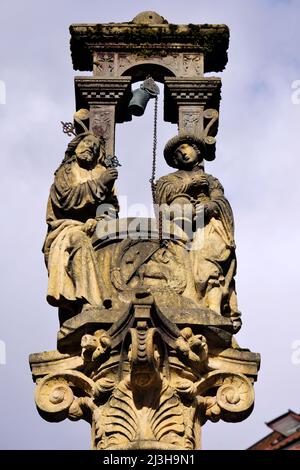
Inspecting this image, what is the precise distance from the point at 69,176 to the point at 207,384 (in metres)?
3.69

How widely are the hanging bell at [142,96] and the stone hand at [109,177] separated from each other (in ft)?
7.26

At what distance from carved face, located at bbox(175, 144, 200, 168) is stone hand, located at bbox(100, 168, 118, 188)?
3.81 ft

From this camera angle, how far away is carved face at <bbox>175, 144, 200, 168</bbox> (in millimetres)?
27281

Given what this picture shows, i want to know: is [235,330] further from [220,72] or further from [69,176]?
[220,72]

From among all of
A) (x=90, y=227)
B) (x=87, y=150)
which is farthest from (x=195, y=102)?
(x=90, y=227)

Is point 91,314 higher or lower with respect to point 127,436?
higher

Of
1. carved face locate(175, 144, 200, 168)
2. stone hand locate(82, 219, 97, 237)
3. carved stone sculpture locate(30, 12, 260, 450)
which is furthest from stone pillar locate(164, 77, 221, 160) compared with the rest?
stone hand locate(82, 219, 97, 237)

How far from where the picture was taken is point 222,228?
1028 inches

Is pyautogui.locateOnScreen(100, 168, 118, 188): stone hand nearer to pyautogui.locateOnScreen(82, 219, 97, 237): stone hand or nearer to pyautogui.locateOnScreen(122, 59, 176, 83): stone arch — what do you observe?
pyautogui.locateOnScreen(82, 219, 97, 237): stone hand

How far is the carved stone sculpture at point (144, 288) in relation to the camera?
23.6 metres

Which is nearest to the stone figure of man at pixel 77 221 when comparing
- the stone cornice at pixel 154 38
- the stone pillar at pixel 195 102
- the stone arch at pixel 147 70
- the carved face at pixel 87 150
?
the carved face at pixel 87 150

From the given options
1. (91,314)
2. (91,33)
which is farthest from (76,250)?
(91,33)
